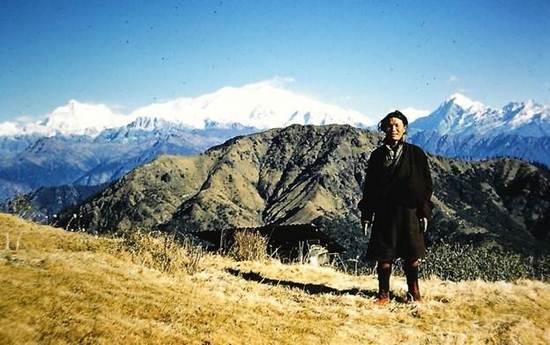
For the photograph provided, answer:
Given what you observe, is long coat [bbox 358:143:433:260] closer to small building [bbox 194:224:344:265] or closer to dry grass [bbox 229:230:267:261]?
dry grass [bbox 229:230:267:261]

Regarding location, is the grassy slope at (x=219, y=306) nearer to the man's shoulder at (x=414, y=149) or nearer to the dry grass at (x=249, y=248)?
the dry grass at (x=249, y=248)

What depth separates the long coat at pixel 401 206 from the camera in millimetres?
9742

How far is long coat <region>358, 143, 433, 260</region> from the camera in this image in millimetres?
9742

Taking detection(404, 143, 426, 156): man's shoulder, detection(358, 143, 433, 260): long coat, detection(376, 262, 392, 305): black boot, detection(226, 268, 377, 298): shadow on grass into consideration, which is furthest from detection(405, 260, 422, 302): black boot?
detection(404, 143, 426, 156): man's shoulder

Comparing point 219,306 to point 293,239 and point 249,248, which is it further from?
point 293,239

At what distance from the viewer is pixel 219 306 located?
24.8ft

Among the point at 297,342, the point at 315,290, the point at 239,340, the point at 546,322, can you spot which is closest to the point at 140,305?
the point at 239,340

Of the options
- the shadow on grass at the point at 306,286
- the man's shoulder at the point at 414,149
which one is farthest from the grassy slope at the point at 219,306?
the man's shoulder at the point at 414,149

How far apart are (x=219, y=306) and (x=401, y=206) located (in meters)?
4.18

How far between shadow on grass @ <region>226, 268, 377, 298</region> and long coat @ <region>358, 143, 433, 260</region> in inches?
43.1

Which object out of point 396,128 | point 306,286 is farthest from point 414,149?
point 306,286

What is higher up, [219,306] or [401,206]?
[401,206]

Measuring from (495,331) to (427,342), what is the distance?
1.34 m

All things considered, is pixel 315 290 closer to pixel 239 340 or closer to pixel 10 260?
pixel 239 340
